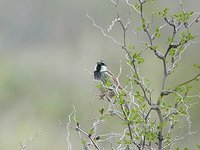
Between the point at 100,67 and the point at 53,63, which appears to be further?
the point at 53,63

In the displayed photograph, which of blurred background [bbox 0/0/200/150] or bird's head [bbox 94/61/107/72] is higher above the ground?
blurred background [bbox 0/0/200/150]

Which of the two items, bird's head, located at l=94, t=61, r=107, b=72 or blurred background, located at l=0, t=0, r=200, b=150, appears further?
blurred background, located at l=0, t=0, r=200, b=150

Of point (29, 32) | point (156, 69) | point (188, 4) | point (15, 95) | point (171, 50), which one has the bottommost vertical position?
point (171, 50)

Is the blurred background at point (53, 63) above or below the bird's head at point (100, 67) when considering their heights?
above

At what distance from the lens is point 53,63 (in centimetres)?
1134

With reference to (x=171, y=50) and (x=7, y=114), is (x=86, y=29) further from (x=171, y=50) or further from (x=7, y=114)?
(x=171, y=50)

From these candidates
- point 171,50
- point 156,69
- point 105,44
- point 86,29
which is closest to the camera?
point 171,50

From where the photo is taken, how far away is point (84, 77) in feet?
34.8

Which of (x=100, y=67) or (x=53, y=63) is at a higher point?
(x=53, y=63)

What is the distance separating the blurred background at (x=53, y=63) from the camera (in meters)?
9.33

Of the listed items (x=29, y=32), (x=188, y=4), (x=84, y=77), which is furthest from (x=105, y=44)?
(x=29, y=32)

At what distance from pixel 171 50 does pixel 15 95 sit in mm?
7380

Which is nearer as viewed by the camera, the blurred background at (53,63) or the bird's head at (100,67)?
the bird's head at (100,67)

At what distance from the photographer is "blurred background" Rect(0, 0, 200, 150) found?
9328 millimetres
